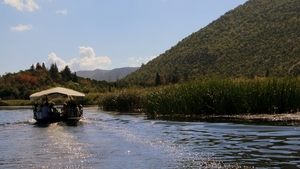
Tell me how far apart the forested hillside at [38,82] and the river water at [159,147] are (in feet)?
257

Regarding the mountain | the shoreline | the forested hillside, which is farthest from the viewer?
the forested hillside

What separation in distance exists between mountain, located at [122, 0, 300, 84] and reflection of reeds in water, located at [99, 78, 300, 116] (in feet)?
141

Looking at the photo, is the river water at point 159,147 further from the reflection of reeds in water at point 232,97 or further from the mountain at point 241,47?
the mountain at point 241,47

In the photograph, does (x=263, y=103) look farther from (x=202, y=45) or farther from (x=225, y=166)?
(x=202, y=45)

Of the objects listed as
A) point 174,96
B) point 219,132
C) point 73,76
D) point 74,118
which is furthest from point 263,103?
point 73,76

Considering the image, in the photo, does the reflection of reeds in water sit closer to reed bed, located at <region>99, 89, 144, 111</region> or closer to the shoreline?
the shoreline

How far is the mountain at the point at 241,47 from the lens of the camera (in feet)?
287

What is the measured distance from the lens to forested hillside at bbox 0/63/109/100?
361 feet

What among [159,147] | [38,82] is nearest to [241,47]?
[38,82]

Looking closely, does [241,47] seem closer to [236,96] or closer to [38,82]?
[38,82]

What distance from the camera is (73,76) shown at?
132 meters

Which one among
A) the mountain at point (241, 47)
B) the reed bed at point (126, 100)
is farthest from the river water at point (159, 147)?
the mountain at point (241, 47)

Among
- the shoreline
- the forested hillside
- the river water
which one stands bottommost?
the river water

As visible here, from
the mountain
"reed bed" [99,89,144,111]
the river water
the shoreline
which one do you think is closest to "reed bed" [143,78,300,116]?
the shoreline
